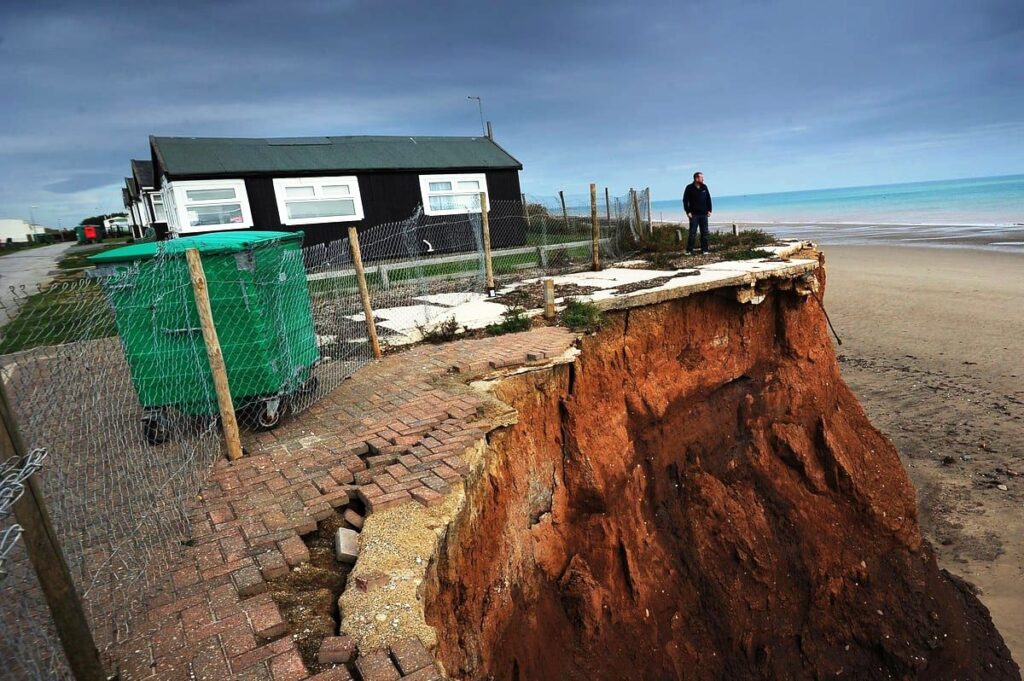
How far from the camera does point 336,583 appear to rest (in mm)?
3066

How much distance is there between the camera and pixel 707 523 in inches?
288

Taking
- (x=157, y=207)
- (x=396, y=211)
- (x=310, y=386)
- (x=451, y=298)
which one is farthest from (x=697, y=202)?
(x=157, y=207)

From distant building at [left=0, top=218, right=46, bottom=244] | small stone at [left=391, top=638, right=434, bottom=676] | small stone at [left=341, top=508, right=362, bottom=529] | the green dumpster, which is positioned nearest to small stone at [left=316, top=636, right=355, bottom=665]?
small stone at [left=391, top=638, right=434, bottom=676]

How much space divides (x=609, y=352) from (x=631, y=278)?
8.88 feet

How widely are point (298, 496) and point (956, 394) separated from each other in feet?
45.2

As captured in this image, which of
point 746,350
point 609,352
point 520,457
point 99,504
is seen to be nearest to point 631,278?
point 746,350

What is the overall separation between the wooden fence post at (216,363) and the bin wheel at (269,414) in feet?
1.39

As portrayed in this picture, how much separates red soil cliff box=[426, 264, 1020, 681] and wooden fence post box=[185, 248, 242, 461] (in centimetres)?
202

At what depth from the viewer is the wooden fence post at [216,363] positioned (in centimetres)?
421

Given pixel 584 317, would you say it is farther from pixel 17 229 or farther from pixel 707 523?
pixel 17 229

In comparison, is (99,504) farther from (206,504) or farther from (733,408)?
(733,408)

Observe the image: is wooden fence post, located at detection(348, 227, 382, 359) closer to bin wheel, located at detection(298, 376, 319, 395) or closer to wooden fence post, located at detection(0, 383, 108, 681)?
bin wheel, located at detection(298, 376, 319, 395)

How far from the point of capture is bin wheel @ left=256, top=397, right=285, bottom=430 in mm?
4859

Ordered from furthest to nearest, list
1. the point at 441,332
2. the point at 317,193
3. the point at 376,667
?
1. the point at 317,193
2. the point at 441,332
3. the point at 376,667
